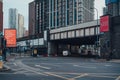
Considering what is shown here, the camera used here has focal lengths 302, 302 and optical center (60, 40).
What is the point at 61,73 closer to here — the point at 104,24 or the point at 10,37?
the point at 104,24

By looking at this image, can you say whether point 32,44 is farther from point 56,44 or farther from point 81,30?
point 81,30

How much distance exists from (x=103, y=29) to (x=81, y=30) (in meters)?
17.1

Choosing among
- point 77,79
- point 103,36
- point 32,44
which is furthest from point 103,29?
point 32,44

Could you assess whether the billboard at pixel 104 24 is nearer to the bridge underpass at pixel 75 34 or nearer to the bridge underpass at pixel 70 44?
the bridge underpass at pixel 75 34

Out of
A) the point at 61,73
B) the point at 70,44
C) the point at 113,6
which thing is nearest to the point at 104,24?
the point at 61,73

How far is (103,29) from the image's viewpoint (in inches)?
3019

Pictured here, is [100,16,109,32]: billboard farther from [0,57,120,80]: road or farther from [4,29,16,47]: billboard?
[0,57,120,80]: road

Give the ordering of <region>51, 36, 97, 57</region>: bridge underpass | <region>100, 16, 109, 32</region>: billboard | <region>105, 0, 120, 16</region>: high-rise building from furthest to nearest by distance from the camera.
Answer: <region>105, 0, 120, 16</region>: high-rise building
<region>51, 36, 97, 57</region>: bridge underpass
<region>100, 16, 109, 32</region>: billboard

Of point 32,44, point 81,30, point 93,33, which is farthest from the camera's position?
point 32,44

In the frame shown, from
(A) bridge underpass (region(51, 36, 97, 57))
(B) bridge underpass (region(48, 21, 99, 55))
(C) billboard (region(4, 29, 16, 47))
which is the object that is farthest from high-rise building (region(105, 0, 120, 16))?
(C) billboard (region(4, 29, 16, 47))

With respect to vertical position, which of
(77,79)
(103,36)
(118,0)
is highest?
(118,0)

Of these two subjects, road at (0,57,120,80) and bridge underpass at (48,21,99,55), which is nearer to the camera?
road at (0,57,120,80)

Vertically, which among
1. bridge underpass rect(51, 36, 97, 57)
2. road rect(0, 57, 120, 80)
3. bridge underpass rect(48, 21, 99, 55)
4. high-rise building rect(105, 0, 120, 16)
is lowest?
road rect(0, 57, 120, 80)

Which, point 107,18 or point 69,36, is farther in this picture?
point 69,36
